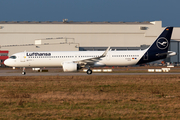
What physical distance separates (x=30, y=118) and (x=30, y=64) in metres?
29.8

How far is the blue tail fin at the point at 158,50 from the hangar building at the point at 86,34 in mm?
38376

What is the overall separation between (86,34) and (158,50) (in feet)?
147

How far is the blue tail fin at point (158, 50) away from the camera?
131ft

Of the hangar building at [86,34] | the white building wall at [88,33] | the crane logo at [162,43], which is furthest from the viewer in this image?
the white building wall at [88,33]

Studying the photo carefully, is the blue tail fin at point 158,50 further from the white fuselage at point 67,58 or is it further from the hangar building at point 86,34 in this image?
the hangar building at point 86,34

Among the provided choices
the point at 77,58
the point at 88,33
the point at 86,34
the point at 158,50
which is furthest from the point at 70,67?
the point at 88,33

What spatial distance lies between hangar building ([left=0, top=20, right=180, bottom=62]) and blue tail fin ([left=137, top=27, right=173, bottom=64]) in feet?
126

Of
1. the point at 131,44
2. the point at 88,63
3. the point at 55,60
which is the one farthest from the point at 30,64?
the point at 131,44

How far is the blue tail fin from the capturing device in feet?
131

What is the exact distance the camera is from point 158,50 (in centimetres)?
4056

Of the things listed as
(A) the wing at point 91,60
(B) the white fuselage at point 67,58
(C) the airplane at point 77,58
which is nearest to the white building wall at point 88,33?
(C) the airplane at point 77,58

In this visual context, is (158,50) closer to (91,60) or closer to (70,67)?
(91,60)

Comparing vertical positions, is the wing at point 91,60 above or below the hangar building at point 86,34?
below

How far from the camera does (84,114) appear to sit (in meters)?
11.2
